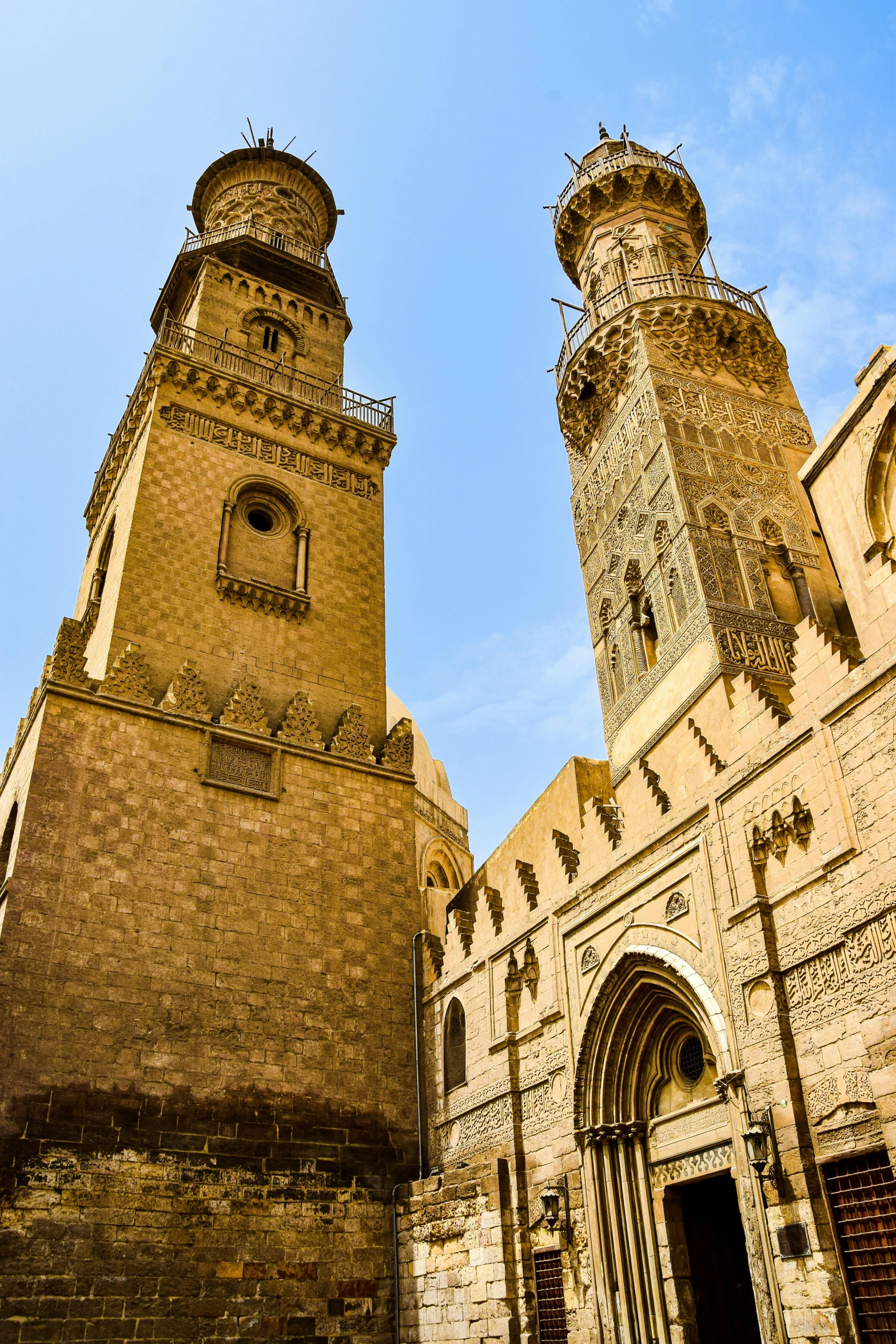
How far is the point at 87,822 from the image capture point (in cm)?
1150

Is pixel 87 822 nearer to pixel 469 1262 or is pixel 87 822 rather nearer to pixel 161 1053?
pixel 161 1053

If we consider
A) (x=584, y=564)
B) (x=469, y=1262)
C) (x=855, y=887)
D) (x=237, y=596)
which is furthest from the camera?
(x=584, y=564)

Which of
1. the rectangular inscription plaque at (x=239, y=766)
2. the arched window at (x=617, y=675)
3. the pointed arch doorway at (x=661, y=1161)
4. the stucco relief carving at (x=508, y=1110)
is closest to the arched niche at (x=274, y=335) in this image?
the rectangular inscription plaque at (x=239, y=766)

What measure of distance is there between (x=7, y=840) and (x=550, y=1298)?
24.6 feet

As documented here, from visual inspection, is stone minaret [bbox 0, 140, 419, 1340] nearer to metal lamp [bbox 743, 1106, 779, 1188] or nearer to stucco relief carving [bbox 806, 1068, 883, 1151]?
metal lamp [bbox 743, 1106, 779, 1188]

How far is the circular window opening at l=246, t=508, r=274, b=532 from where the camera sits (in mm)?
15906

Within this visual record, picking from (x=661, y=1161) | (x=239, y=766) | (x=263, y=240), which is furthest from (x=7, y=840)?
(x=263, y=240)

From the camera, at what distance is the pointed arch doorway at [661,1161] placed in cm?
835

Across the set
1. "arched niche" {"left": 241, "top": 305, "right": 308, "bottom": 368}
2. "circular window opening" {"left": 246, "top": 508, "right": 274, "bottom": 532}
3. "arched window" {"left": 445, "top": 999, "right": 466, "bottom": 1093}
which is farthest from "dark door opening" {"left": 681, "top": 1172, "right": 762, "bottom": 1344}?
"arched niche" {"left": 241, "top": 305, "right": 308, "bottom": 368}

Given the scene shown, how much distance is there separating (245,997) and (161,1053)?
44.2 inches

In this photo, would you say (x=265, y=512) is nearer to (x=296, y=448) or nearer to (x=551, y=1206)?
(x=296, y=448)

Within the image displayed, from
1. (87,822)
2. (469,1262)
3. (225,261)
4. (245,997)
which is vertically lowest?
(469,1262)

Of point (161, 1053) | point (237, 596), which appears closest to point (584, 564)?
point (237, 596)

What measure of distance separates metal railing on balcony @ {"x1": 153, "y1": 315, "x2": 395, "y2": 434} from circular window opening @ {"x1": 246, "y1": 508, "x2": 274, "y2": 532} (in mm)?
2245
